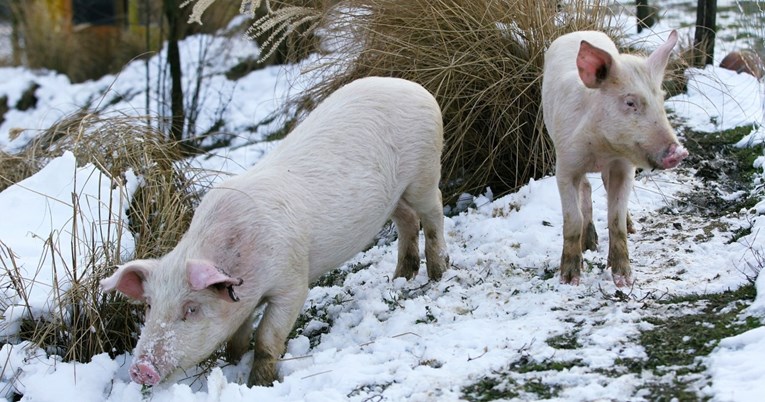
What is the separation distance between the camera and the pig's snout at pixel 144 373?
3.75 metres

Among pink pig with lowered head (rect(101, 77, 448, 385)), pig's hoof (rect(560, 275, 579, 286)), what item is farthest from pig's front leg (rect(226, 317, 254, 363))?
pig's hoof (rect(560, 275, 579, 286))

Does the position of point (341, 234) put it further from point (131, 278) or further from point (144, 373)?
point (144, 373)

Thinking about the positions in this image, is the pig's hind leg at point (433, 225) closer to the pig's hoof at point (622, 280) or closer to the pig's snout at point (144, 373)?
the pig's hoof at point (622, 280)

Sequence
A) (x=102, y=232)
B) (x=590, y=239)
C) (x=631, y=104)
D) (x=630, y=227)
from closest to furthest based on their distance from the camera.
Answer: (x=631, y=104), (x=102, y=232), (x=590, y=239), (x=630, y=227)

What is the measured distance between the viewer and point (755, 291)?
4.06 m

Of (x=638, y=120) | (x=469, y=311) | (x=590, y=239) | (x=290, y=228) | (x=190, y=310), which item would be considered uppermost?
(x=638, y=120)

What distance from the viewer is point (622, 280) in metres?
4.58

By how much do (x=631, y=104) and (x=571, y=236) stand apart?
76cm

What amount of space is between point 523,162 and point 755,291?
2.55 metres

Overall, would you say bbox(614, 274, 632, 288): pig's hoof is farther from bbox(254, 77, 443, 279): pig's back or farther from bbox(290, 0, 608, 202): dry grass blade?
bbox(290, 0, 608, 202): dry grass blade

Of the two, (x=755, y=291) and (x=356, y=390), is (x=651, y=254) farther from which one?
(x=356, y=390)

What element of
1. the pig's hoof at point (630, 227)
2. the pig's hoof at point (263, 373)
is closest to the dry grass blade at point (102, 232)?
the pig's hoof at point (263, 373)

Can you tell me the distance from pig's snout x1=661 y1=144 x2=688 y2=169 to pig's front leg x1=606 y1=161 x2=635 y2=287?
0.47 m

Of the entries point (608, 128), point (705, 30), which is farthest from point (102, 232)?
point (705, 30)
